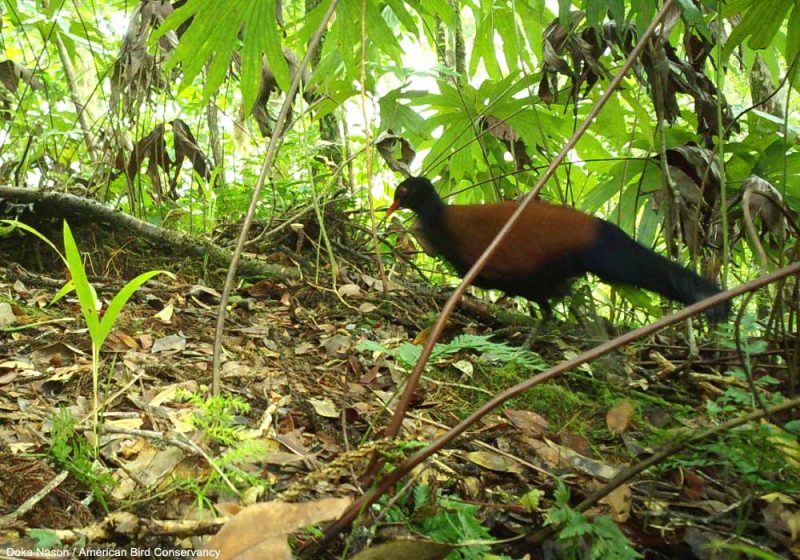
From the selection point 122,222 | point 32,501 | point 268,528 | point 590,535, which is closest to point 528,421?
point 590,535

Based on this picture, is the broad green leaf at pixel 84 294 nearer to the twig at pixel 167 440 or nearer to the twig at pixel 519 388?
the twig at pixel 167 440

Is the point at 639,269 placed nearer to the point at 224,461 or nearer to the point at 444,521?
the point at 444,521

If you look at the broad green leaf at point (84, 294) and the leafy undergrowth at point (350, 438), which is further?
the broad green leaf at point (84, 294)

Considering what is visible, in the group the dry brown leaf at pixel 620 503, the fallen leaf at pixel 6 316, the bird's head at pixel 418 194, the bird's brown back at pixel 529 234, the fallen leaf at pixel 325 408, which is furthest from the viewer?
the bird's head at pixel 418 194

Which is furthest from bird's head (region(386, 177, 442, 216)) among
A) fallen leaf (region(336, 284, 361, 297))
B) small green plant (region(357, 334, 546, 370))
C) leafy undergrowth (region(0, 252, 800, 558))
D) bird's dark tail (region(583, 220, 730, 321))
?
small green plant (region(357, 334, 546, 370))

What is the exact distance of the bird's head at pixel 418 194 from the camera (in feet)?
10.2

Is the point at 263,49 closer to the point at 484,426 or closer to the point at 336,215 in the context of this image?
the point at 336,215

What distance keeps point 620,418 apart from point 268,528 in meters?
1.15

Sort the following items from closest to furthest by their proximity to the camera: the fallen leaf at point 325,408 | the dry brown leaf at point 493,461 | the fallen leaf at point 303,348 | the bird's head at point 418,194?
the dry brown leaf at point 493,461, the fallen leaf at point 325,408, the fallen leaf at point 303,348, the bird's head at point 418,194

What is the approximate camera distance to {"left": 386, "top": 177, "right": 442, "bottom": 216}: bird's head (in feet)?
10.2

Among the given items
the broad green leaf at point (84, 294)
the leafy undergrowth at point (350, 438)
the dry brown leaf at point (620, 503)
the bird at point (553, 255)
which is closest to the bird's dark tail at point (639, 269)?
the bird at point (553, 255)

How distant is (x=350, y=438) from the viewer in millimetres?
1635

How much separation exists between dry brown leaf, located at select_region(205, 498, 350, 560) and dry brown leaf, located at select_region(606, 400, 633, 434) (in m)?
1.07

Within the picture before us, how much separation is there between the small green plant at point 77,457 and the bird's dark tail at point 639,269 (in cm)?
188
